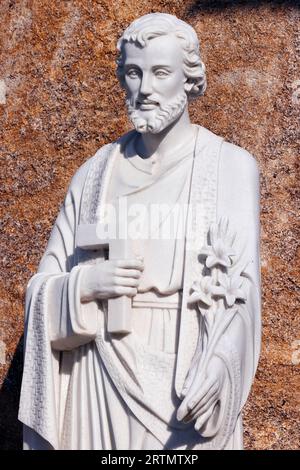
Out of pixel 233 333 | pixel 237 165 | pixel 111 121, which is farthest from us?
pixel 111 121

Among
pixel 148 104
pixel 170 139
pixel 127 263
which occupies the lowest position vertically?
pixel 127 263

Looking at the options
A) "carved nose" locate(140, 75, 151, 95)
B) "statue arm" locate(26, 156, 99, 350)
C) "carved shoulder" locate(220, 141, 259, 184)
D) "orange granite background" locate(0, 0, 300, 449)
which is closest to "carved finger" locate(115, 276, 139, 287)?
"statue arm" locate(26, 156, 99, 350)

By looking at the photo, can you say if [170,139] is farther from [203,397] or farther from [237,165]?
[203,397]

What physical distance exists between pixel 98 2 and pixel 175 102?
2.17m

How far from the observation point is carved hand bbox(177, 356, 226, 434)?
5648 millimetres

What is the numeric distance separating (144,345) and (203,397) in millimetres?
330

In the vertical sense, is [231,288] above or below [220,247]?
below

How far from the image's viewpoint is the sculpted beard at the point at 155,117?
6020 mm

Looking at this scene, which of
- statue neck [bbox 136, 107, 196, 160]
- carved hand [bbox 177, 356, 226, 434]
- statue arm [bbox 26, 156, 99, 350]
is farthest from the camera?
statue neck [bbox 136, 107, 196, 160]

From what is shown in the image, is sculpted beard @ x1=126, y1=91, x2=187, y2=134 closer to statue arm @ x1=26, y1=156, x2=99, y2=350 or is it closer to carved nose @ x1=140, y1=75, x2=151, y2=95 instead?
carved nose @ x1=140, y1=75, x2=151, y2=95

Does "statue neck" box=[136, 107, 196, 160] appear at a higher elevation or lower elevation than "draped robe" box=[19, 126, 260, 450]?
higher

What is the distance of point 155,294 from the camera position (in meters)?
5.94

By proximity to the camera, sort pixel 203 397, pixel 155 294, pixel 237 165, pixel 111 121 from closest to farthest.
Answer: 1. pixel 203 397
2. pixel 155 294
3. pixel 237 165
4. pixel 111 121

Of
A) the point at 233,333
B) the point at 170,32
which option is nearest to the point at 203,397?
the point at 233,333
